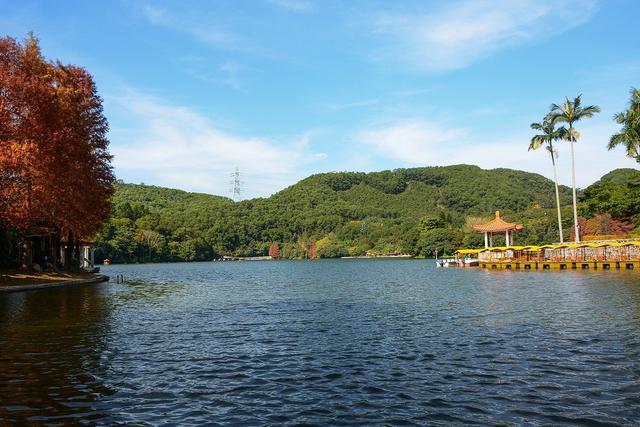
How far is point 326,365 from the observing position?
16203mm

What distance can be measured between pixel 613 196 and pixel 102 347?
87.9 m

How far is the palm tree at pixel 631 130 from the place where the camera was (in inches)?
2815

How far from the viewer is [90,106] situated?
54938mm

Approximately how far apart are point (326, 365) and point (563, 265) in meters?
67.9

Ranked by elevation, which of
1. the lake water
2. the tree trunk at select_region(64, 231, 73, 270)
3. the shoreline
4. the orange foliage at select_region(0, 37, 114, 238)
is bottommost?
the lake water

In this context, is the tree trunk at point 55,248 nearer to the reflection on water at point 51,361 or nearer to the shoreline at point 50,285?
the shoreline at point 50,285

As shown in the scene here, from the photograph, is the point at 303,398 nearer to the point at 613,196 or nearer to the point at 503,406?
the point at 503,406

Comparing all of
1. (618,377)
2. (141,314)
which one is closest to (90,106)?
(141,314)

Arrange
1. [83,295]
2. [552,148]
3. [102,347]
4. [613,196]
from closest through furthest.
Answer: [102,347] < [83,295] < [613,196] < [552,148]

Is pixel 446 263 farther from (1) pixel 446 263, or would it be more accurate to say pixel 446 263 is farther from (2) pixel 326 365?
(2) pixel 326 365

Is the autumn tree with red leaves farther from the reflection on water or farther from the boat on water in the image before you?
the boat on water

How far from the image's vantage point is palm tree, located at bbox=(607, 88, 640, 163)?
235 feet

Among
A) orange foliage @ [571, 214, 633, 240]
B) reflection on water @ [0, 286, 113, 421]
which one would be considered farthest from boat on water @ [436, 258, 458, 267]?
reflection on water @ [0, 286, 113, 421]

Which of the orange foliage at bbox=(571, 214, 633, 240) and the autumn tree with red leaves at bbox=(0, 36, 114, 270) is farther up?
the autumn tree with red leaves at bbox=(0, 36, 114, 270)
